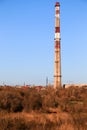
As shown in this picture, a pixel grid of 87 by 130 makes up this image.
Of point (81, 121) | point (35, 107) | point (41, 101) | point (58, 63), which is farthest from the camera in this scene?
point (58, 63)

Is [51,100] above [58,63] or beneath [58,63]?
beneath

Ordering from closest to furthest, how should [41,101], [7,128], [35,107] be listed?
[7,128]
[35,107]
[41,101]

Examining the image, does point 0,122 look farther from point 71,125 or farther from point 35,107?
point 35,107

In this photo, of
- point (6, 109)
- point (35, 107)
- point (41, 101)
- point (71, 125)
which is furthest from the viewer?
point (41, 101)

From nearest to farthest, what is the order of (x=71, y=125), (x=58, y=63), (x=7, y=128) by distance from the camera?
(x=7, y=128) < (x=71, y=125) < (x=58, y=63)

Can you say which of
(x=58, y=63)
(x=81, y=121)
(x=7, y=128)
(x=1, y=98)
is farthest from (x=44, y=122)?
Result: (x=58, y=63)

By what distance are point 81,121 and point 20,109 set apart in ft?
34.3

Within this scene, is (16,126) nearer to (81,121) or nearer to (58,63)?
(81,121)

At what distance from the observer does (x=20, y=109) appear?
29500 mm

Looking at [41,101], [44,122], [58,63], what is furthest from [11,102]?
[58,63]

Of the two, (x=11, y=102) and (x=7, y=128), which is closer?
(x=7, y=128)

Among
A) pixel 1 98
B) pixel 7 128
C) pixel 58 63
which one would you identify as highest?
pixel 58 63

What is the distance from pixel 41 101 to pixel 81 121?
1323 centimetres

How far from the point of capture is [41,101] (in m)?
32.8
